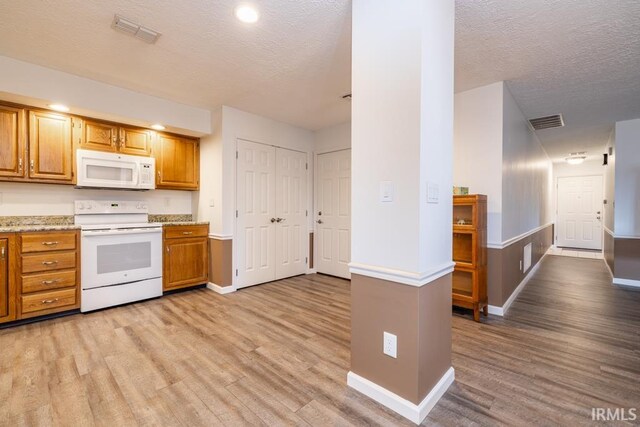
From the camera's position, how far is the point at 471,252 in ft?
9.66

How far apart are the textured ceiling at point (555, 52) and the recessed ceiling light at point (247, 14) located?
1342mm

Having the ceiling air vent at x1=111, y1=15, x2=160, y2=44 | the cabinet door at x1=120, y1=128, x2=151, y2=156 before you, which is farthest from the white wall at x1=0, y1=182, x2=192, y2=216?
the ceiling air vent at x1=111, y1=15, x2=160, y2=44

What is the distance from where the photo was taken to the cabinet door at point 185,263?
12.1ft

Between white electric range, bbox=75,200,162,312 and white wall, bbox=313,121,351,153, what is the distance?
270 cm

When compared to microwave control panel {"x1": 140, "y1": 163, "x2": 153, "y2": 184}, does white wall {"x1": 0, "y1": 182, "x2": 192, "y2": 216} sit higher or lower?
lower

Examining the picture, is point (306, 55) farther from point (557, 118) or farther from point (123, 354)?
point (557, 118)

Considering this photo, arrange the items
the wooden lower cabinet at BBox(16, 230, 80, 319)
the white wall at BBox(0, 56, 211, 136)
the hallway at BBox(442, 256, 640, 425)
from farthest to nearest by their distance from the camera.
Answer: the wooden lower cabinet at BBox(16, 230, 80, 319)
the white wall at BBox(0, 56, 211, 136)
the hallway at BBox(442, 256, 640, 425)

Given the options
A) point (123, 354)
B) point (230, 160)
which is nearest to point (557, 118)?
point (230, 160)

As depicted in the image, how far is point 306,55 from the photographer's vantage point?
2.48 metres

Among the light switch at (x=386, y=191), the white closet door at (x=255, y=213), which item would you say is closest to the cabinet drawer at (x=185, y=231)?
the white closet door at (x=255, y=213)

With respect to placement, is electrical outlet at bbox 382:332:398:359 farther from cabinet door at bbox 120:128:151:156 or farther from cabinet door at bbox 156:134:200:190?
cabinet door at bbox 120:128:151:156

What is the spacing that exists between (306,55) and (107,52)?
1711 millimetres

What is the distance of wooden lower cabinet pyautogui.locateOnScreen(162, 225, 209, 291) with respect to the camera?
12.0 feet

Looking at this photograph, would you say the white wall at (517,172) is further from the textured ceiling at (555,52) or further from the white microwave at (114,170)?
the white microwave at (114,170)
